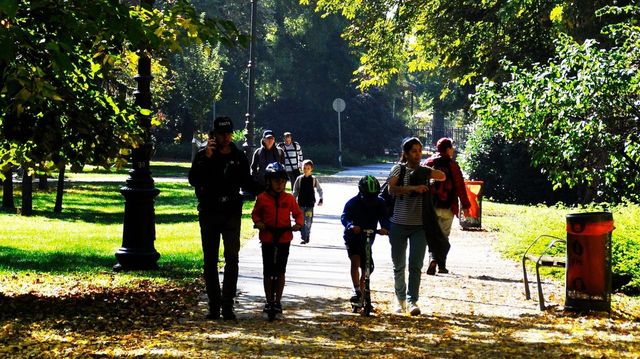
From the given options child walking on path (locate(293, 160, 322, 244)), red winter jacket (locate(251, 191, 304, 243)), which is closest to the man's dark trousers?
red winter jacket (locate(251, 191, 304, 243))

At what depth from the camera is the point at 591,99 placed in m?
14.1

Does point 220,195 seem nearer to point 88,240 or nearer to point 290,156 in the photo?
point 88,240

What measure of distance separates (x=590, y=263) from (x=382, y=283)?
3.17m

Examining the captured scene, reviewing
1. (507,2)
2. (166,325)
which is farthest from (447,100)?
(166,325)

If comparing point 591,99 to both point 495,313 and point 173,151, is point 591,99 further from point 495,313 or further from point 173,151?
point 173,151

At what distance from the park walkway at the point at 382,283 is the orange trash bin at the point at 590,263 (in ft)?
1.81

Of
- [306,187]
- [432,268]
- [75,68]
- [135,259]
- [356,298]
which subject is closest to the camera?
[356,298]

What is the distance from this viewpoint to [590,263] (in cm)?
1027

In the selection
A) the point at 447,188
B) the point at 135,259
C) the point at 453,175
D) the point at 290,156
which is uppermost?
the point at 290,156

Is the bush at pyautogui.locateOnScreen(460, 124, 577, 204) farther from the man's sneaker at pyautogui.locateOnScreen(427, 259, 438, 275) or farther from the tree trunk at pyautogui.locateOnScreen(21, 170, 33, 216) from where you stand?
the man's sneaker at pyautogui.locateOnScreen(427, 259, 438, 275)

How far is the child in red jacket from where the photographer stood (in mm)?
9773

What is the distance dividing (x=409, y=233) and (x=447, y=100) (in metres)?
42.0

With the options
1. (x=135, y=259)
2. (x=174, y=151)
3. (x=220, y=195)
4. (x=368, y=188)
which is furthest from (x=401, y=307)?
(x=174, y=151)

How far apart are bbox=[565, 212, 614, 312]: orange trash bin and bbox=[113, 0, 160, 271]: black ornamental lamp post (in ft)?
17.0
